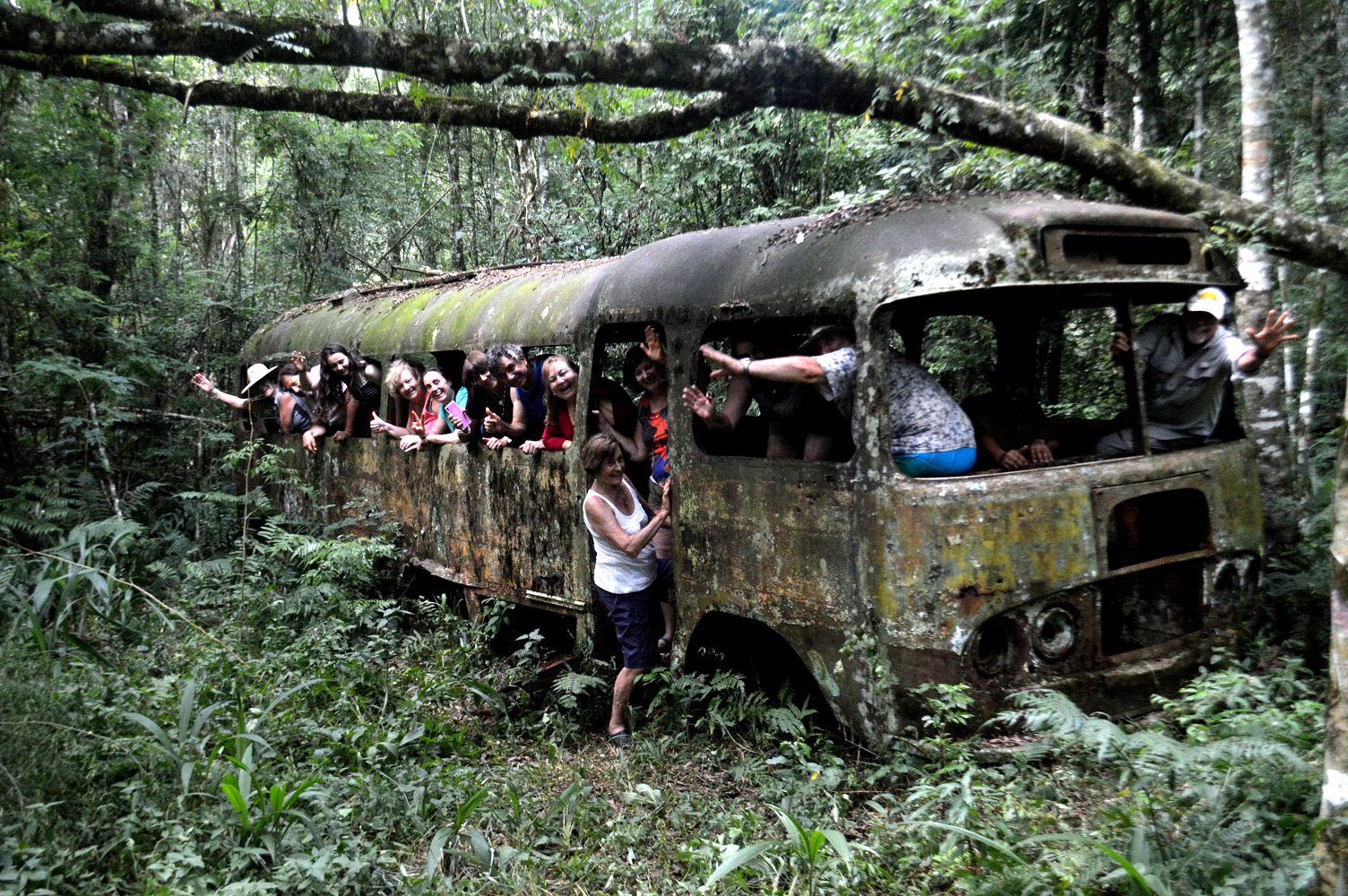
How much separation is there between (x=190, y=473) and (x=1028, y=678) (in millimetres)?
9554

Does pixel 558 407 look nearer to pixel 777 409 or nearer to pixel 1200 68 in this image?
pixel 777 409

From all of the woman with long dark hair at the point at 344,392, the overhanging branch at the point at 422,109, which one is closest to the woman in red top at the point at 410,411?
the woman with long dark hair at the point at 344,392

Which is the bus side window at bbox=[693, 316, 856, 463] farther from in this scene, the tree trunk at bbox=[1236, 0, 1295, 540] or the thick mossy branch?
the tree trunk at bbox=[1236, 0, 1295, 540]

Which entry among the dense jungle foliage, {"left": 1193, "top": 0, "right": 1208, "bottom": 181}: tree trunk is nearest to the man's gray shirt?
the dense jungle foliage

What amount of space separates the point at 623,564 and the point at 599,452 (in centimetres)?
62

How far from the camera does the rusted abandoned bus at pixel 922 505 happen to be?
→ 406cm

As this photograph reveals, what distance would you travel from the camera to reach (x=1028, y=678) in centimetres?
418

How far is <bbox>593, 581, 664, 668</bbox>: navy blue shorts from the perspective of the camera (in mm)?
5477

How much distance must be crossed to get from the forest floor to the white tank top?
518mm

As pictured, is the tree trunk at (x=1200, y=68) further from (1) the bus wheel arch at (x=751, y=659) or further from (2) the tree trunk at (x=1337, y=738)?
(2) the tree trunk at (x=1337, y=738)

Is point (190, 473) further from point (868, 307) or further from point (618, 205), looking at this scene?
point (868, 307)

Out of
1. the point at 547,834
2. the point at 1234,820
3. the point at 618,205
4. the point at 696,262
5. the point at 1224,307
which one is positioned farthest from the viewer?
the point at 618,205

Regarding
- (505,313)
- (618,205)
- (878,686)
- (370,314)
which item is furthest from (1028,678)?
(618,205)

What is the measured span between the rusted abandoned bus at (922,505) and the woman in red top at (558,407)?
0.14 meters
